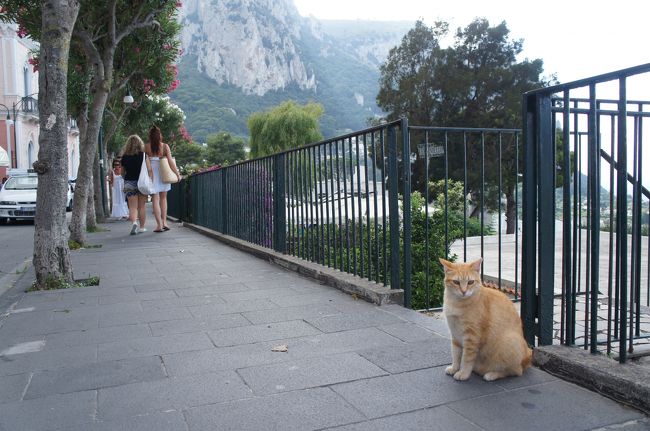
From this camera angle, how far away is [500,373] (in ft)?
9.04

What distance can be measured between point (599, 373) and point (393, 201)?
2.11 m

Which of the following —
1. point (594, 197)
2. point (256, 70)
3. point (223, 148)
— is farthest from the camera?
point (256, 70)

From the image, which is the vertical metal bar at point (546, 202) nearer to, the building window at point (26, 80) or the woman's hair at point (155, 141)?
the woman's hair at point (155, 141)

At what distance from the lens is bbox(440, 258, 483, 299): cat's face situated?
272cm

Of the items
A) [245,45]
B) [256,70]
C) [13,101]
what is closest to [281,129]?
[13,101]

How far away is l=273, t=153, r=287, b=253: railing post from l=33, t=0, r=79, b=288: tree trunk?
2.38 meters

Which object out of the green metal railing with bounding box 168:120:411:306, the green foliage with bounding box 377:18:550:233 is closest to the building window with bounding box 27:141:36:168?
the green foliage with bounding box 377:18:550:233

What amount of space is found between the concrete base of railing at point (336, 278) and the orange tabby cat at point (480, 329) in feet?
5.10

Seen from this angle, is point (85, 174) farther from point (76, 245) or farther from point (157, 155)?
point (157, 155)

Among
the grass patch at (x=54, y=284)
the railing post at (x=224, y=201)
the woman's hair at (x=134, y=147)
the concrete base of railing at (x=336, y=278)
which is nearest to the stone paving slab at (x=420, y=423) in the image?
the concrete base of railing at (x=336, y=278)

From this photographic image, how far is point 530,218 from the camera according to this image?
3064 millimetres

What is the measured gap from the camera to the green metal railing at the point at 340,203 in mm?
4391

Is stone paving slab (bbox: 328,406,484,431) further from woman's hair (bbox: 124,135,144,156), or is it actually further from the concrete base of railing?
woman's hair (bbox: 124,135,144,156)

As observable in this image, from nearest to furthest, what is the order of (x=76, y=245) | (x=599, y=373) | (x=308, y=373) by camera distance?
(x=599, y=373) < (x=308, y=373) < (x=76, y=245)
